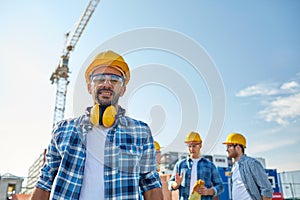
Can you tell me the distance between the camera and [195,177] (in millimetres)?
5543

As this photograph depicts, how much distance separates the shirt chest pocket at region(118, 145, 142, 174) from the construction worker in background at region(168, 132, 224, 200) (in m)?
3.43

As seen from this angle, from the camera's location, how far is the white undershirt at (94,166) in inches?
78.1

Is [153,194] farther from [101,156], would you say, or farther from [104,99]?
[104,99]

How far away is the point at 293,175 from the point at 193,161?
2110 cm

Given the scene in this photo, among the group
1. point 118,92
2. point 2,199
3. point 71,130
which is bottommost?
point 2,199

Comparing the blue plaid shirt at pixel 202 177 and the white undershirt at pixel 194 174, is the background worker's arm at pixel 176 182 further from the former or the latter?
the white undershirt at pixel 194 174

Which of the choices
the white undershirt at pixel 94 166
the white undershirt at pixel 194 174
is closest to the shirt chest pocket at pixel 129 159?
the white undershirt at pixel 94 166

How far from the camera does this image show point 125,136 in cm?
214

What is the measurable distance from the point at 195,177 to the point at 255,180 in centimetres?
118

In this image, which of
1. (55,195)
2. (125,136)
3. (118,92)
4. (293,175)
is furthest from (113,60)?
(293,175)

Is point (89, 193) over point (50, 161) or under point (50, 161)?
under

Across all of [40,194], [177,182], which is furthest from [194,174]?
[40,194]

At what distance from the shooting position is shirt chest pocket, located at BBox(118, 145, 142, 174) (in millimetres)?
2012

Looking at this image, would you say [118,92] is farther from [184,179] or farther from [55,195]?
[184,179]
